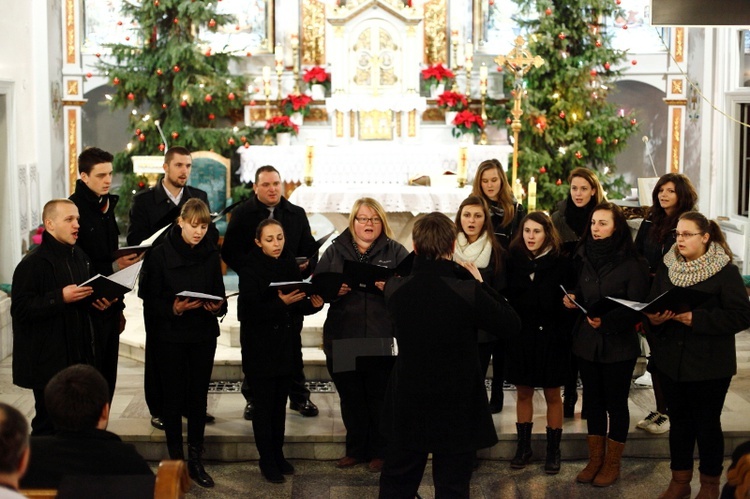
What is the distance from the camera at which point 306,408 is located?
6.22 metres

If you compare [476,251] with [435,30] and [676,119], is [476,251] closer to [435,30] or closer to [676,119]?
[435,30]

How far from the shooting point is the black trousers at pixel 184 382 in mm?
5316

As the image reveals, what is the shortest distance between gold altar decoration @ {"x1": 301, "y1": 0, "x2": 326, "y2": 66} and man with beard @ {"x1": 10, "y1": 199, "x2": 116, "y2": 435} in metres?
8.83

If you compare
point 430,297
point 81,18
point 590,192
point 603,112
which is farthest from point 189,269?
point 81,18

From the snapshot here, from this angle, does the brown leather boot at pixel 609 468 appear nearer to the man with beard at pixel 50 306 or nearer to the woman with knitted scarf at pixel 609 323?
the woman with knitted scarf at pixel 609 323

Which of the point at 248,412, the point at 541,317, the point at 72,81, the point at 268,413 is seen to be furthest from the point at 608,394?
the point at 72,81

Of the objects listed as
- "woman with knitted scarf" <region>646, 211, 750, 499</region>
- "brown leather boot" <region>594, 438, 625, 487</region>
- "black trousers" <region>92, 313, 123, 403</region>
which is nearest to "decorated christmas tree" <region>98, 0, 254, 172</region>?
"black trousers" <region>92, 313, 123, 403</region>

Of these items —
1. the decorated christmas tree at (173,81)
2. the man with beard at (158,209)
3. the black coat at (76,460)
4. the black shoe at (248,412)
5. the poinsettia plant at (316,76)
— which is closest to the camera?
the black coat at (76,460)

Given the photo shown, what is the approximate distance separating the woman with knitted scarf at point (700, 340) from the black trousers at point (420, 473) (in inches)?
49.5

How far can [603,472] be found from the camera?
17.6 feet

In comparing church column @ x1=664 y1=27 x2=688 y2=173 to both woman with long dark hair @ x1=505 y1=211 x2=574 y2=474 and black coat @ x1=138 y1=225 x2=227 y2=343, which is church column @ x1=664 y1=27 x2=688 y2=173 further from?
black coat @ x1=138 y1=225 x2=227 y2=343

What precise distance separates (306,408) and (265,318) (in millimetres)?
1069

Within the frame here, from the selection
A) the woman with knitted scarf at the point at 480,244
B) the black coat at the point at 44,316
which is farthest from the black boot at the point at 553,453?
the black coat at the point at 44,316

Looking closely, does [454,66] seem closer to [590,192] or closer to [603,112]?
[603,112]
